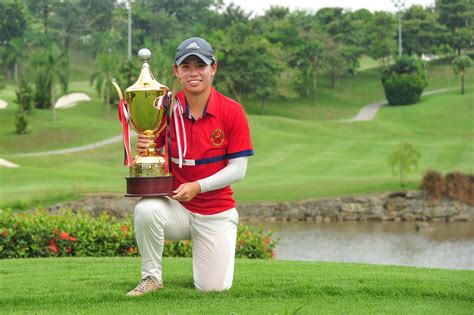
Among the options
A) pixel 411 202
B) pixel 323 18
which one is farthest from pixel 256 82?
pixel 411 202

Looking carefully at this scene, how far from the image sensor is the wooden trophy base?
6863 millimetres

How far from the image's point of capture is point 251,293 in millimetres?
7125

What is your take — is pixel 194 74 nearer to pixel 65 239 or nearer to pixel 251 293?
pixel 251 293

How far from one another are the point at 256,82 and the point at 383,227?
151 feet

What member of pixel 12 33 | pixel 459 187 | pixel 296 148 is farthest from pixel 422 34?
pixel 459 187

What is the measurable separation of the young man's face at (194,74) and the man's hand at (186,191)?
74 cm

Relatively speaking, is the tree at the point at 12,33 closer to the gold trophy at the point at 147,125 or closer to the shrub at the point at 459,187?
the shrub at the point at 459,187

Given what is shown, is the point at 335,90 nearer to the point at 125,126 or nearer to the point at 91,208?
the point at 91,208

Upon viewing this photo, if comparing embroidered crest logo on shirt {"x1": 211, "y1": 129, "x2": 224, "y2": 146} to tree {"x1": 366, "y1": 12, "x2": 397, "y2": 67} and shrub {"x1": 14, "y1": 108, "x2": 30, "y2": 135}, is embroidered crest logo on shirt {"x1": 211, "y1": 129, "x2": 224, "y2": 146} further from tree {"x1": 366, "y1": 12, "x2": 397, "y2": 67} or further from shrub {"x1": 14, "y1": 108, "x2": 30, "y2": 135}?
tree {"x1": 366, "y1": 12, "x2": 397, "y2": 67}

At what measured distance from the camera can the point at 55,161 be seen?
44906mm

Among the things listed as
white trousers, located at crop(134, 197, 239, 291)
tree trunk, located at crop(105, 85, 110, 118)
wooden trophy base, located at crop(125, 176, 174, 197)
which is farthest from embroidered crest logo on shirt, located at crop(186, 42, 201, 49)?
tree trunk, located at crop(105, 85, 110, 118)

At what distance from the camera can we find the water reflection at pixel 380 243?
22219mm

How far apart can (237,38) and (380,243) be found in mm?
57079

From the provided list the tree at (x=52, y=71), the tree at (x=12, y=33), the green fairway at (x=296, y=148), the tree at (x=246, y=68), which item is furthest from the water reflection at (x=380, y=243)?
the tree at (x=12, y=33)
